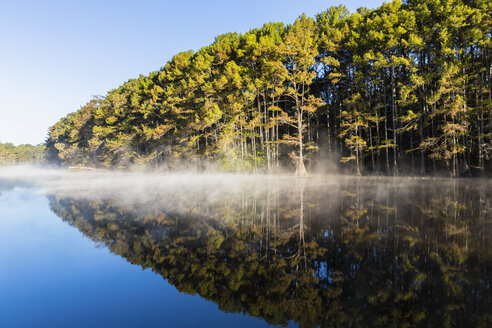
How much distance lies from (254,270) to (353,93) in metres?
25.9

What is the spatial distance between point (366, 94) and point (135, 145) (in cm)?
3570

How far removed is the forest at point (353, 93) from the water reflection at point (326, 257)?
573 inches

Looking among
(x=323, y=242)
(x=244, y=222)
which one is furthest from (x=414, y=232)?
(x=244, y=222)

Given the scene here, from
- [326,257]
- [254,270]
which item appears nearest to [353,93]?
[326,257]

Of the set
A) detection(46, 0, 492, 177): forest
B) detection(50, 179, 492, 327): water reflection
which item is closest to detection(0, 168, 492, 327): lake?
detection(50, 179, 492, 327): water reflection

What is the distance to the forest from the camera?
62.3ft

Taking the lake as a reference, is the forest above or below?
above

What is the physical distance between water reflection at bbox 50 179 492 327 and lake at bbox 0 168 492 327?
0.02 metres

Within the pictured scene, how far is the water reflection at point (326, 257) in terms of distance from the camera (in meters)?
3.07

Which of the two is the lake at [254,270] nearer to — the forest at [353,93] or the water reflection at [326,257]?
the water reflection at [326,257]

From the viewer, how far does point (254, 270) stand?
4.14 m

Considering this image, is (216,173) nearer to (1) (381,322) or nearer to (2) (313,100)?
(2) (313,100)

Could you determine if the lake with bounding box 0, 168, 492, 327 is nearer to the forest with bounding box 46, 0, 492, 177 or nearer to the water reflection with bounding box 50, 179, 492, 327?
the water reflection with bounding box 50, 179, 492, 327

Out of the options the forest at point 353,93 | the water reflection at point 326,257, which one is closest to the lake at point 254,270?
the water reflection at point 326,257
